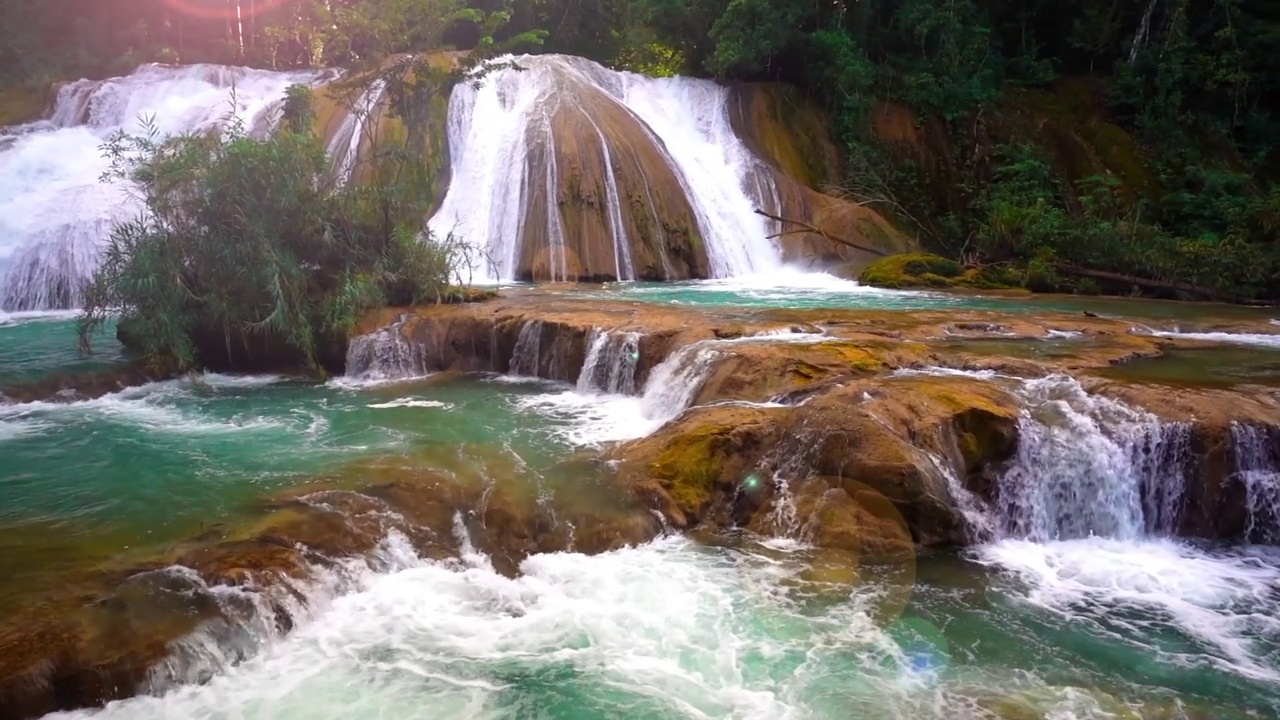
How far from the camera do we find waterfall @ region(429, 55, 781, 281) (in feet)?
60.1

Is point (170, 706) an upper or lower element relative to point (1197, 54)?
lower

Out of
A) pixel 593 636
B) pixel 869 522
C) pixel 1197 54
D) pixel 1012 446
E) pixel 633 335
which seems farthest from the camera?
pixel 1197 54

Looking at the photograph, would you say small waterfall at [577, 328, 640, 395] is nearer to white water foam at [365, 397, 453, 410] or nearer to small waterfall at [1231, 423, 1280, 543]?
white water foam at [365, 397, 453, 410]

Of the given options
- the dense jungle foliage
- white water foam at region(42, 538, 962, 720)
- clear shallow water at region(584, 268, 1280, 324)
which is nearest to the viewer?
white water foam at region(42, 538, 962, 720)

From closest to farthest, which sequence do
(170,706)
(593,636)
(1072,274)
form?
(170,706)
(593,636)
(1072,274)

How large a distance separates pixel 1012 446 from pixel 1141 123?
21849mm

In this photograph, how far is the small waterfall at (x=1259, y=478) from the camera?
7113mm

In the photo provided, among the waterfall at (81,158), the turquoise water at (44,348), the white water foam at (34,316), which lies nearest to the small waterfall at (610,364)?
the turquoise water at (44,348)

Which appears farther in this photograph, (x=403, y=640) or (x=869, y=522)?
(x=869, y=522)

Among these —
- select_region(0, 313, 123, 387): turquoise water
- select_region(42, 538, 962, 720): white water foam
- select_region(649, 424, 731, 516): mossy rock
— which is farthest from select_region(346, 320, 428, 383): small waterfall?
select_region(42, 538, 962, 720): white water foam

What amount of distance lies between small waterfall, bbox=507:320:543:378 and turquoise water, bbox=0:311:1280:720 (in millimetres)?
3600

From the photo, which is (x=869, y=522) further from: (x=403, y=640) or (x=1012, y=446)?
(x=403, y=640)

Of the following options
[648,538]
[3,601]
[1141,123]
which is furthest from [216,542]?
[1141,123]

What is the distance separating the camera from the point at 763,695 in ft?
16.6
